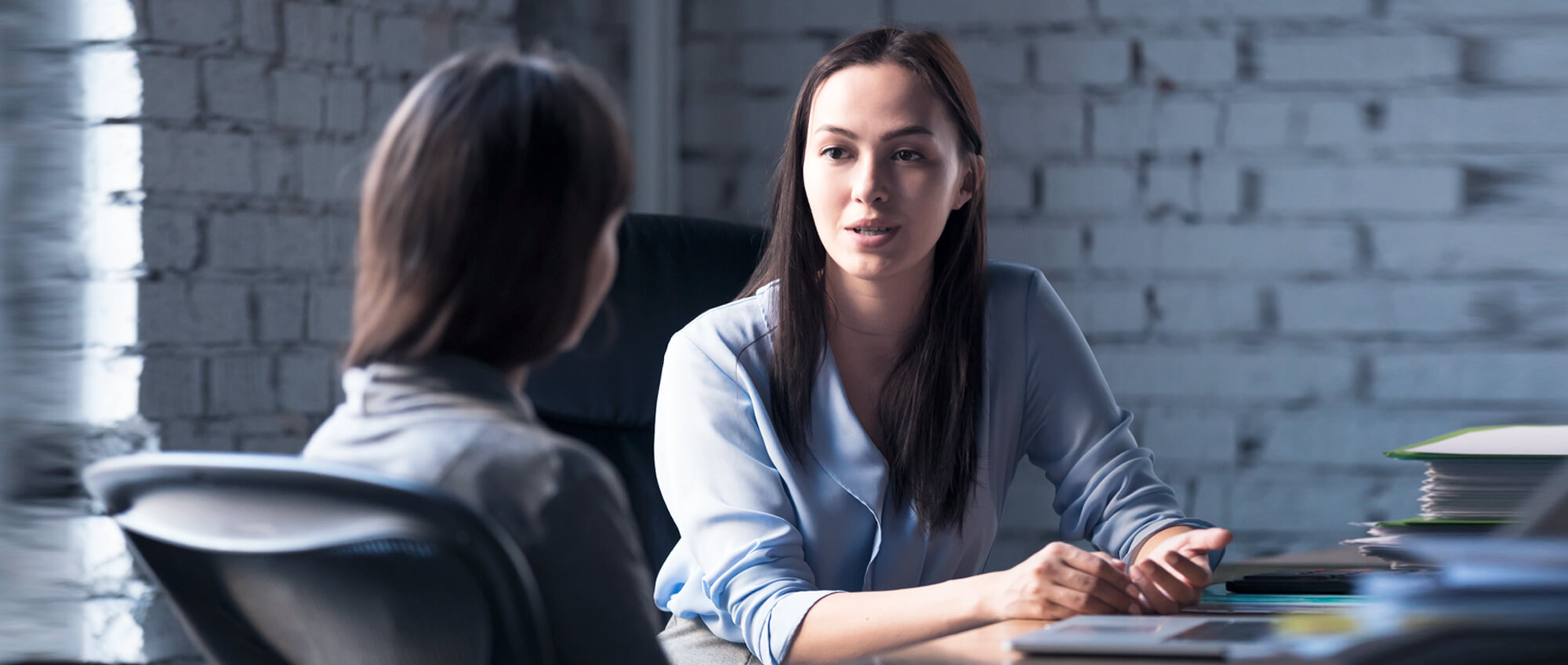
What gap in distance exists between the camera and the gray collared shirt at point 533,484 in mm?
602

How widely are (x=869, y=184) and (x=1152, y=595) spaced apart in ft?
1.68

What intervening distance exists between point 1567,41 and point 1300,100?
15.4 inches

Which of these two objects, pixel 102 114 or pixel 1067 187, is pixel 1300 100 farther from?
pixel 102 114

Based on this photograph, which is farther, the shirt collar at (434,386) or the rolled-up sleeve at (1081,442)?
the rolled-up sleeve at (1081,442)

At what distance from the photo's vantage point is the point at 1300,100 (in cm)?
220

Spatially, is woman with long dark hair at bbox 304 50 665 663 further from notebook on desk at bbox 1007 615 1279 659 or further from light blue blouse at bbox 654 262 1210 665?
light blue blouse at bbox 654 262 1210 665

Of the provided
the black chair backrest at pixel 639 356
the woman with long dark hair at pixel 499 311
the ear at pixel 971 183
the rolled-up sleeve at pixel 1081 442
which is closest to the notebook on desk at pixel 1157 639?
the woman with long dark hair at pixel 499 311

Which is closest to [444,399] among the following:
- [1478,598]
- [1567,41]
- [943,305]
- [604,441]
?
[1478,598]

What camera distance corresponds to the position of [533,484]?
0.61 meters

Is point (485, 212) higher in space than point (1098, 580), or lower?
higher

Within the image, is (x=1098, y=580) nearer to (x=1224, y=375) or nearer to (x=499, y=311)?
(x=499, y=311)

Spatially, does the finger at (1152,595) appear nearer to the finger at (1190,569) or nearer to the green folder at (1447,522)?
the finger at (1190,569)

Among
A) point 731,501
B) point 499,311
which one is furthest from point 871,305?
point 499,311

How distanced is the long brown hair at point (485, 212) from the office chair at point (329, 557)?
11 cm
